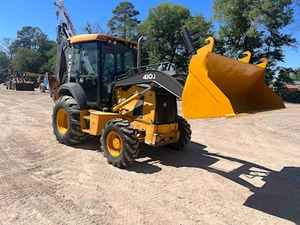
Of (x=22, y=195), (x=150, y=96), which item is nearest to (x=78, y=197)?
(x=22, y=195)

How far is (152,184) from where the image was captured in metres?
5.97

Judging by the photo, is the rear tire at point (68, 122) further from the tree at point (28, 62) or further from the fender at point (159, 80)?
the tree at point (28, 62)

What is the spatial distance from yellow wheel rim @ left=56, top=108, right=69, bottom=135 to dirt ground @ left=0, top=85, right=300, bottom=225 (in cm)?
38

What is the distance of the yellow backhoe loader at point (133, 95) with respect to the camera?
5422mm

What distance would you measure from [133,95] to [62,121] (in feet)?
7.61

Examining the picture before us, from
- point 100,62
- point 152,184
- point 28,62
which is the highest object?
point 28,62

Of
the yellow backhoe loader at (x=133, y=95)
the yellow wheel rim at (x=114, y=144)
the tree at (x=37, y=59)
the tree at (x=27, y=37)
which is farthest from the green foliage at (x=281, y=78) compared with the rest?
the tree at (x=27, y=37)

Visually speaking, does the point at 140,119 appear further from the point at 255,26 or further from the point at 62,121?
the point at 255,26

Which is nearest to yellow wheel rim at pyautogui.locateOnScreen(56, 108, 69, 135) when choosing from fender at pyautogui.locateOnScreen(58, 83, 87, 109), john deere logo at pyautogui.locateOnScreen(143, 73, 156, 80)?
fender at pyautogui.locateOnScreen(58, 83, 87, 109)

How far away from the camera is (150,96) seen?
7117 mm

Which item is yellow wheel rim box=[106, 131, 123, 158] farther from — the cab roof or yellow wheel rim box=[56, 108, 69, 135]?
the cab roof

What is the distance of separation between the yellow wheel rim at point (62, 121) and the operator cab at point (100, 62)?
0.84 meters

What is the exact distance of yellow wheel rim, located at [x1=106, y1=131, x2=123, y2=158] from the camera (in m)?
6.91

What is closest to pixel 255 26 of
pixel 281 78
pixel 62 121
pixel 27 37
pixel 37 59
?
pixel 281 78
